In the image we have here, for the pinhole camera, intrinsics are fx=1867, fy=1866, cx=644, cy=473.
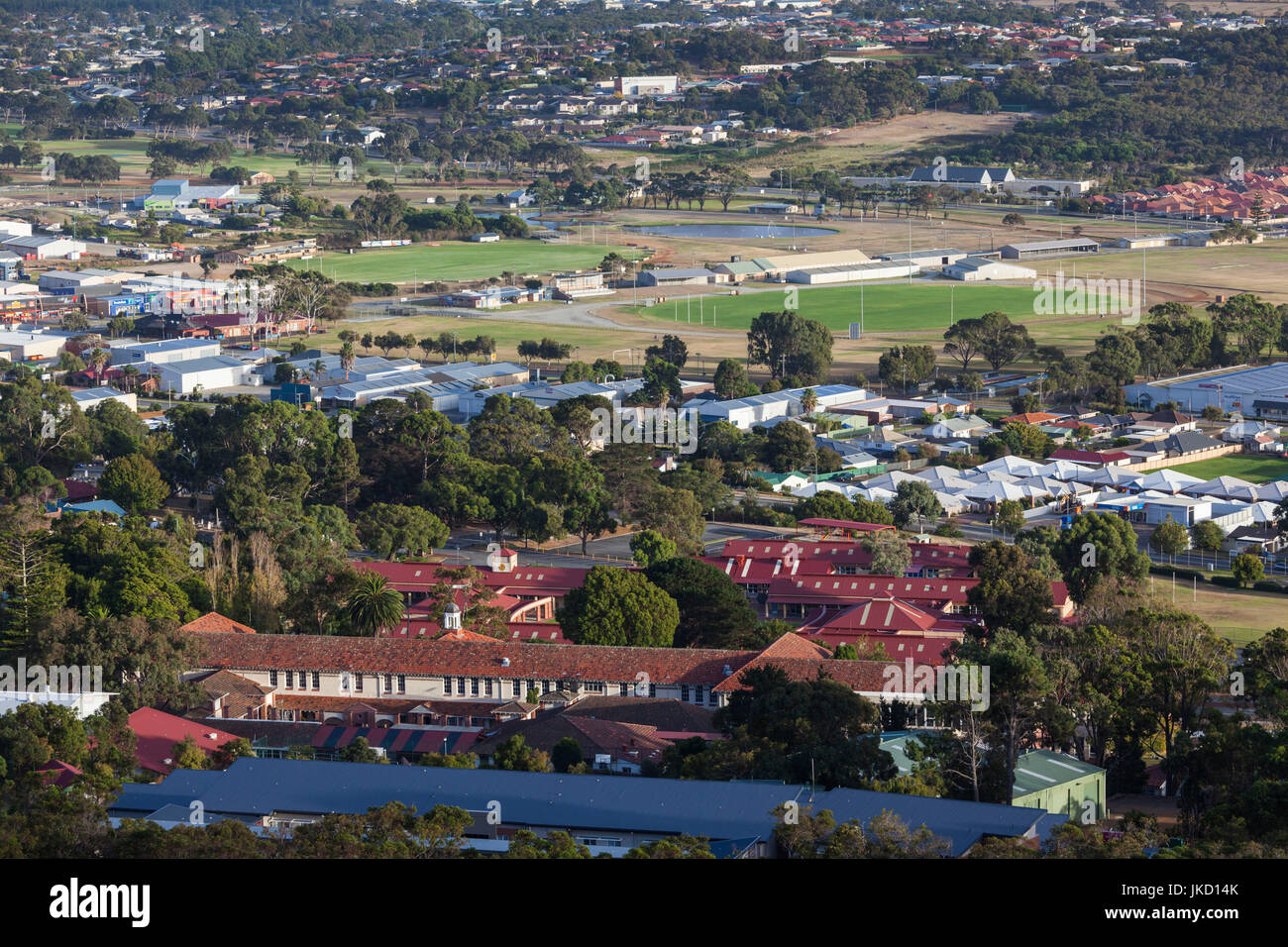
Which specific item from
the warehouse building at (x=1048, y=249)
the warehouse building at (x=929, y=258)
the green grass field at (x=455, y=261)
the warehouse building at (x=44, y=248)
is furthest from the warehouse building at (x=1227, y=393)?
the warehouse building at (x=44, y=248)

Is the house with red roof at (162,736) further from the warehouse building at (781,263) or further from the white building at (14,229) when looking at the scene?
the white building at (14,229)

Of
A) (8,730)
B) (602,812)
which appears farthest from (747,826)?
(8,730)

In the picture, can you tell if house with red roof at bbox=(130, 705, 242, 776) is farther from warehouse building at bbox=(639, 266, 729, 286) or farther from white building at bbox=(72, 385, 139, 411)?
warehouse building at bbox=(639, 266, 729, 286)

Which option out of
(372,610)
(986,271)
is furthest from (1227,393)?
(372,610)

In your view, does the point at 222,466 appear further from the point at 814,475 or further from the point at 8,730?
the point at 8,730

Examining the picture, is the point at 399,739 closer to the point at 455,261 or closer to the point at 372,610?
the point at 372,610

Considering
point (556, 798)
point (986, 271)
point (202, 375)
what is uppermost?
point (556, 798)
